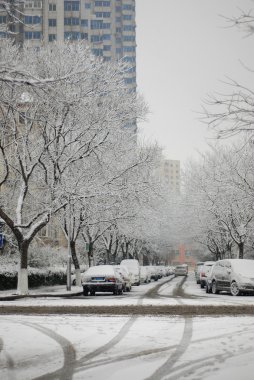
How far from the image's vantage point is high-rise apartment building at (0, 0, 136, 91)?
119000 millimetres

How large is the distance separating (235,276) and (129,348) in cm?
1838

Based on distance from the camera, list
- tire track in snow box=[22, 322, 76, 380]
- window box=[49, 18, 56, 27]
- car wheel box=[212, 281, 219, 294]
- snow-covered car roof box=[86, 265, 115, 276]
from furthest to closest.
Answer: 1. window box=[49, 18, 56, 27]
2. car wheel box=[212, 281, 219, 294]
3. snow-covered car roof box=[86, 265, 115, 276]
4. tire track in snow box=[22, 322, 76, 380]

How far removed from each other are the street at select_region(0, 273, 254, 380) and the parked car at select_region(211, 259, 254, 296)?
1266cm

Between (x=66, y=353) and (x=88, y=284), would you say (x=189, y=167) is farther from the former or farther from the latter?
(x=66, y=353)

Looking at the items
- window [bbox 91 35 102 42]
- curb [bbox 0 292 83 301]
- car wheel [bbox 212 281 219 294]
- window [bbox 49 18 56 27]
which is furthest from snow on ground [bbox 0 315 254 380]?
window [bbox 91 35 102 42]

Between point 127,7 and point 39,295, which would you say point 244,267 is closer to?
point 39,295

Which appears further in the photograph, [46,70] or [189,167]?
[189,167]

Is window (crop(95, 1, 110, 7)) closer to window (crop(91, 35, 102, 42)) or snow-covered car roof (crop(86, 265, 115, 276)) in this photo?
window (crop(91, 35, 102, 42))

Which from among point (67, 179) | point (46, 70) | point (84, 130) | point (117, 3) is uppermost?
point (117, 3)

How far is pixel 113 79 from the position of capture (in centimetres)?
2655

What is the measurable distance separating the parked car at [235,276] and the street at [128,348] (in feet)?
41.5

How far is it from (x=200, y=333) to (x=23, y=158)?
17536 millimetres

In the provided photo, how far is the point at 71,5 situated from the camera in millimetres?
124562

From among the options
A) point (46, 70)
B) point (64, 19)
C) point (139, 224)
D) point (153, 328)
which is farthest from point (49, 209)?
point (64, 19)
